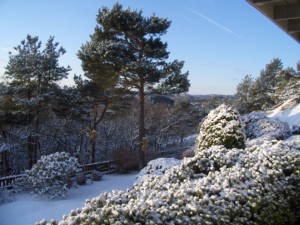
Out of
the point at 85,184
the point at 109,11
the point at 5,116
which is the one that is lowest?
the point at 85,184

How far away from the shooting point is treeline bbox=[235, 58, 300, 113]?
23.0 metres

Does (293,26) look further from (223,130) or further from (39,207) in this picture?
(39,207)

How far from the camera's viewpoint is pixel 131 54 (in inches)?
538

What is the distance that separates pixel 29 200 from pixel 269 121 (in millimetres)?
8447

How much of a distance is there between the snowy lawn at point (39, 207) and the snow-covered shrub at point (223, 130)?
443 centimetres

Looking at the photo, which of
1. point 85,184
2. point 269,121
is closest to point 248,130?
point 269,121

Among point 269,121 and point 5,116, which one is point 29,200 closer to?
point 5,116

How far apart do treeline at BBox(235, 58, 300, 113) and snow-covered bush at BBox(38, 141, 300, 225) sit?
62.3ft

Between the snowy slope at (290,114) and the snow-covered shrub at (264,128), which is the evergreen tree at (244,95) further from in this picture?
the snow-covered shrub at (264,128)

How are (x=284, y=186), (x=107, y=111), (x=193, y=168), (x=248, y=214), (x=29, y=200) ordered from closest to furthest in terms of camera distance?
1. (x=248, y=214)
2. (x=284, y=186)
3. (x=193, y=168)
4. (x=29, y=200)
5. (x=107, y=111)

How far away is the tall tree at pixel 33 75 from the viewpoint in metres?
12.9

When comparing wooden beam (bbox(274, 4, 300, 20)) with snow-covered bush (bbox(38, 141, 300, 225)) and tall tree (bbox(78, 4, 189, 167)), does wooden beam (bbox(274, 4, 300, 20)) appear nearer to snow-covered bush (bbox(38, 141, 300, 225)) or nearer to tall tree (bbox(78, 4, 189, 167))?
snow-covered bush (bbox(38, 141, 300, 225))

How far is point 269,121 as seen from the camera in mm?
9172

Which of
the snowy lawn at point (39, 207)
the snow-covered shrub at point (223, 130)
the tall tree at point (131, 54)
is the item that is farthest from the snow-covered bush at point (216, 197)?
the tall tree at point (131, 54)
